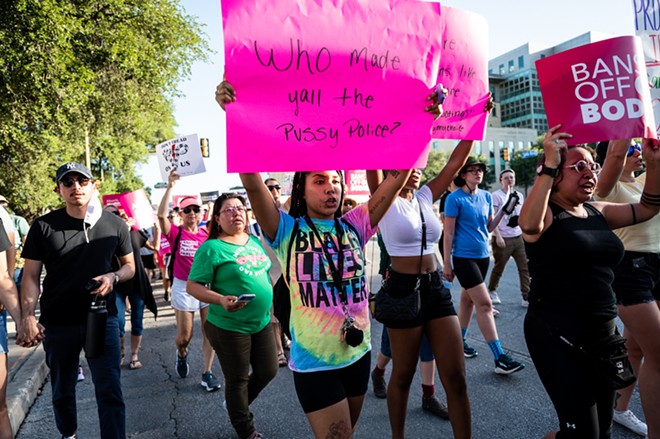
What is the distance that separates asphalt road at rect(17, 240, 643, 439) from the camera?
3.85m

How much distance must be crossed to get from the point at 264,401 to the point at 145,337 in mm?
3740

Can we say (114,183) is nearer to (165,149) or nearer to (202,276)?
(165,149)

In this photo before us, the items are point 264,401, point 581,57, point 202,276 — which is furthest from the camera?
point 264,401

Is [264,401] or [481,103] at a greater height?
[481,103]

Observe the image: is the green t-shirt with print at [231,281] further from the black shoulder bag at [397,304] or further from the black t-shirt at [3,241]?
the black t-shirt at [3,241]

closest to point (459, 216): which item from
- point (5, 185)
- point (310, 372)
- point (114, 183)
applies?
point (310, 372)

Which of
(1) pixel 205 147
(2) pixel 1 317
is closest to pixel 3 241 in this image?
(2) pixel 1 317

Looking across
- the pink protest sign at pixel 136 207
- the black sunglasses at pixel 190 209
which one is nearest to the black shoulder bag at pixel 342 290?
the black sunglasses at pixel 190 209

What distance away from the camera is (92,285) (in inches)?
133

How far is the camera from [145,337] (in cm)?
766

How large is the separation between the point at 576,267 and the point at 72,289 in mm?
3208

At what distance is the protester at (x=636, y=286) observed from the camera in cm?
311

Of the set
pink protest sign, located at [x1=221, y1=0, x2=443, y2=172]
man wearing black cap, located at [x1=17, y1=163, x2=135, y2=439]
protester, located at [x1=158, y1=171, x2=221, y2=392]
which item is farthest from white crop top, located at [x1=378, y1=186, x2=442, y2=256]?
protester, located at [x1=158, y1=171, x2=221, y2=392]

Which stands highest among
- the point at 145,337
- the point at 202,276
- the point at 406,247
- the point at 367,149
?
the point at 367,149
